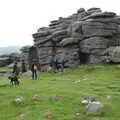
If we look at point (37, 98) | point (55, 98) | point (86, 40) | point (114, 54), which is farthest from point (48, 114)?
point (86, 40)

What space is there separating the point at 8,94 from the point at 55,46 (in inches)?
1882

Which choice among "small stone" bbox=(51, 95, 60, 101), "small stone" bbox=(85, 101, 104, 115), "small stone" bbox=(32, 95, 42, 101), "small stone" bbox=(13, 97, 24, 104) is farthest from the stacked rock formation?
"small stone" bbox=(85, 101, 104, 115)

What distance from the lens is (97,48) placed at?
7619 cm

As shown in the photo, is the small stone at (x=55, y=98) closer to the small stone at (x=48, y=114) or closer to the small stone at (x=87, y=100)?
the small stone at (x=87, y=100)

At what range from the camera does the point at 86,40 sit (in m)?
76.9

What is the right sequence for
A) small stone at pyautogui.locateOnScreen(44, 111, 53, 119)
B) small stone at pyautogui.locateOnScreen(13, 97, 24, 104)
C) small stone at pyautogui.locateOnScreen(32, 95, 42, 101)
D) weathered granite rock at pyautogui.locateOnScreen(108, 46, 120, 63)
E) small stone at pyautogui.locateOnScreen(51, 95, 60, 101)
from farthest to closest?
1. weathered granite rock at pyautogui.locateOnScreen(108, 46, 120, 63)
2. small stone at pyautogui.locateOnScreen(32, 95, 42, 101)
3. small stone at pyautogui.locateOnScreen(51, 95, 60, 101)
4. small stone at pyautogui.locateOnScreen(13, 97, 24, 104)
5. small stone at pyautogui.locateOnScreen(44, 111, 53, 119)

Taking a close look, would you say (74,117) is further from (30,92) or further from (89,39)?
(89,39)

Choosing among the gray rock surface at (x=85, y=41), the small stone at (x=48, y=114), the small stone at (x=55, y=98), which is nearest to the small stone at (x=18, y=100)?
the small stone at (x=55, y=98)

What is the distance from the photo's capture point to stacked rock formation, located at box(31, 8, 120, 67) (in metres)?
76.2

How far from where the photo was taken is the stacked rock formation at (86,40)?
76.2 m

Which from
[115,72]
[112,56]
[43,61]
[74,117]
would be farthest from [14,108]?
[43,61]

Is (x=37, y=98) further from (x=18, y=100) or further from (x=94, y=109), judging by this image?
(x=94, y=109)

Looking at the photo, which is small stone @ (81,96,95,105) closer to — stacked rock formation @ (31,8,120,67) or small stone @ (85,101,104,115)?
small stone @ (85,101,104,115)

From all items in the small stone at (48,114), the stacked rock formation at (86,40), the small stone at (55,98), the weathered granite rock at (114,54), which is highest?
the stacked rock formation at (86,40)
